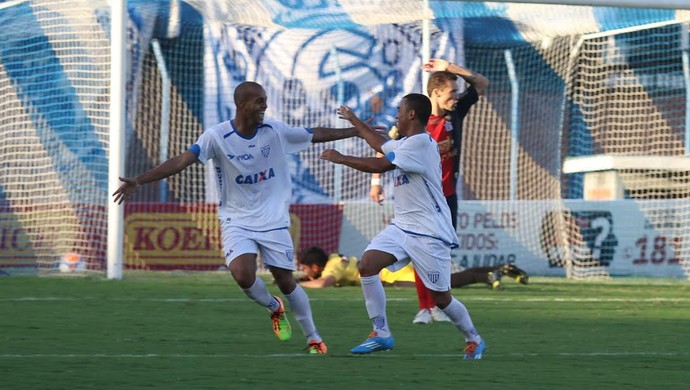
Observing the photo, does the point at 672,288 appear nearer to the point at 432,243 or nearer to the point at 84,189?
the point at 84,189

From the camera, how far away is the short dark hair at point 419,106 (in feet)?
26.8

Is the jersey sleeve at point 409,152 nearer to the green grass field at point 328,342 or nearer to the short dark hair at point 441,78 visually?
the green grass field at point 328,342

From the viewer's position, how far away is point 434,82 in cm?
1037

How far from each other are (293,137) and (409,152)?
930mm

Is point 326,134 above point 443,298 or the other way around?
above

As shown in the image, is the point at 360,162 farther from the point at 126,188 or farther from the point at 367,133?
the point at 126,188

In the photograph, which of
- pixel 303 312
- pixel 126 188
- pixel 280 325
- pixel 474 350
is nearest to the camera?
pixel 474 350

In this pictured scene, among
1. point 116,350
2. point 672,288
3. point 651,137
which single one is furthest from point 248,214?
point 651,137

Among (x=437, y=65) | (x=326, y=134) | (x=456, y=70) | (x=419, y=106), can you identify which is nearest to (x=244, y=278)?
(x=326, y=134)

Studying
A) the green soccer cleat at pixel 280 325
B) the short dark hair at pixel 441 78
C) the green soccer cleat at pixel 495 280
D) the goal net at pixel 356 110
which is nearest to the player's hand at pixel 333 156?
the green soccer cleat at pixel 280 325

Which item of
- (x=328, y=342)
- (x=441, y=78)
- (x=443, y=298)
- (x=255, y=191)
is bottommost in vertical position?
(x=328, y=342)

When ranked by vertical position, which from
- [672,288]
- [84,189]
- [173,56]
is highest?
[173,56]

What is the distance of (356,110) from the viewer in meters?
22.2

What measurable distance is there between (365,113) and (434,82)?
464 inches
